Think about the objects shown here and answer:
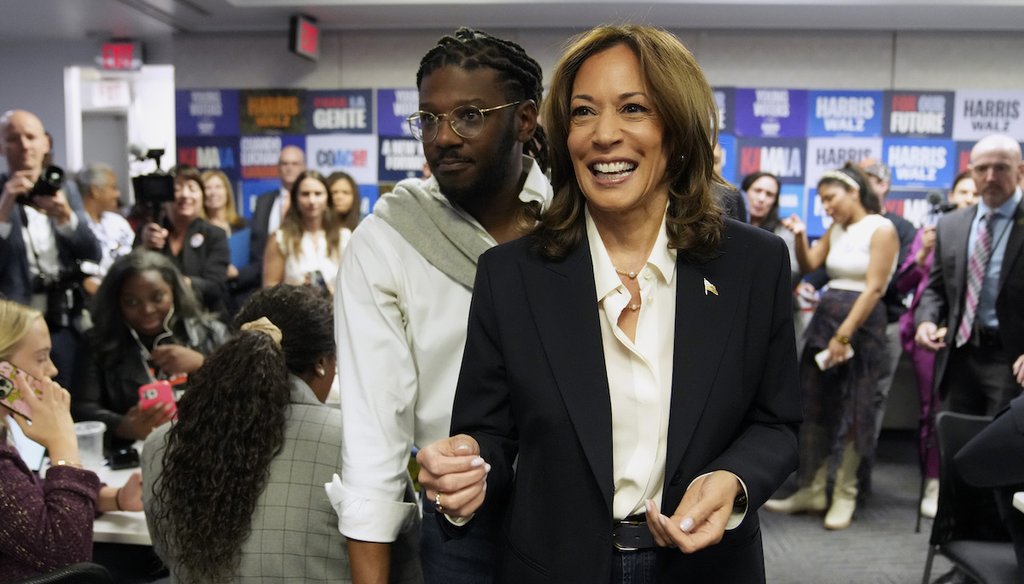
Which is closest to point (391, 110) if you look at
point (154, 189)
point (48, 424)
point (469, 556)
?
point (154, 189)

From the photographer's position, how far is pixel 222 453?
1.67 meters

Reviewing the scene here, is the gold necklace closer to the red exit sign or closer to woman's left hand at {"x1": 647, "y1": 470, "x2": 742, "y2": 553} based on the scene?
woman's left hand at {"x1": 647, "y1": 470, "x2": 742, "y2": 553}

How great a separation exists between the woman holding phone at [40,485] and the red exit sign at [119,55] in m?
5.50

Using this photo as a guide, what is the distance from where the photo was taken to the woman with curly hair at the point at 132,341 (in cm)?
306

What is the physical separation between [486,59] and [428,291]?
16.4 inches

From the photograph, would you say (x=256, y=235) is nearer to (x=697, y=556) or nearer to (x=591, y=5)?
(x=591, y=5)

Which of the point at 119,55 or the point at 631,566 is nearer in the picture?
the point at 631,566

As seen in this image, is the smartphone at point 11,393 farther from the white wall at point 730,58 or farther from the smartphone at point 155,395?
the white wall at point 730,58

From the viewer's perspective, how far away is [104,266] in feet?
16.7

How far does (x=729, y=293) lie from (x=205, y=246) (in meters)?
4.31

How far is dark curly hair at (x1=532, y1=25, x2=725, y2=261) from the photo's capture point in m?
1.14

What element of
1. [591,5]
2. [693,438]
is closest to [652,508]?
[693,438]

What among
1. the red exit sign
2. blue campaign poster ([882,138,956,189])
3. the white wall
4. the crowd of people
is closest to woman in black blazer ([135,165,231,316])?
the white wall

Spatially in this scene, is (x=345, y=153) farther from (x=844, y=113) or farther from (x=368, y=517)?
(x=368, y=517)
